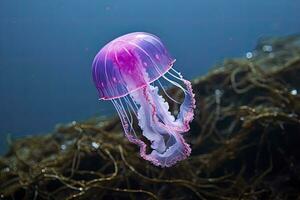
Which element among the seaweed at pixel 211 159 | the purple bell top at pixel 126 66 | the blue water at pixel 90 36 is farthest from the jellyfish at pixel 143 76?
the blue water at pixel 90 36

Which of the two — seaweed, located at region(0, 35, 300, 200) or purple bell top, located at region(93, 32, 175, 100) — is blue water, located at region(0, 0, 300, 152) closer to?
seaweed, located at region(0, 35, 300, 200)

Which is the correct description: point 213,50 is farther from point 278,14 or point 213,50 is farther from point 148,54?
point 148,54

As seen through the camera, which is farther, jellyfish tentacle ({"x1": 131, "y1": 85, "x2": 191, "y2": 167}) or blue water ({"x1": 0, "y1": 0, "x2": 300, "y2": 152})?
blue water ({"x1": 0, "y1": 0, "x2": 300, "y2": 152})

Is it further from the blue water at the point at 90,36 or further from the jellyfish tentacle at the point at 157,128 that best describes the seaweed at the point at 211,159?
the blue water at the point at 90,36

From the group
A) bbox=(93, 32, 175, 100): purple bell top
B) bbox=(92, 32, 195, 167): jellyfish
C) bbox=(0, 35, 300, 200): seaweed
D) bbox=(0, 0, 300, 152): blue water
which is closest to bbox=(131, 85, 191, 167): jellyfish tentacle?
bbox=(92, 32, 195, 167): jellyfish

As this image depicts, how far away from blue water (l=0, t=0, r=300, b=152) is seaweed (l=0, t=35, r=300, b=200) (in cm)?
546

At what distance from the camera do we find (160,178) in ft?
12.4

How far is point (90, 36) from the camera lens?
10922 mm

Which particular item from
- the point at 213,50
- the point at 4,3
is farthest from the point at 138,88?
the point at 213,50

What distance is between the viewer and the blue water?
994 cm

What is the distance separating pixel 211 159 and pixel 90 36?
7.67 m

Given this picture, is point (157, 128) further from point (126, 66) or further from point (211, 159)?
point (211, 159)

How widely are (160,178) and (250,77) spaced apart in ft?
5.48

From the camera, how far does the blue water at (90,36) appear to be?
994 cm
